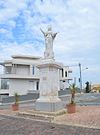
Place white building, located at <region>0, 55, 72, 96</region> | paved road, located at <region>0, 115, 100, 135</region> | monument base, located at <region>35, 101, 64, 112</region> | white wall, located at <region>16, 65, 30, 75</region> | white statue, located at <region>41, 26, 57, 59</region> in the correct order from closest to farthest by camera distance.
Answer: paved road, located at <region>0, 115, 100, 135</region> < monument base, located at <region>35, 101, 64, 112</region> < white statue, located at <region>41, 26, 57, 59</region> < white building, located at <region>0, 55, 72, 96</region> < white wall, located at <region>16, 65, 30, 75</region>

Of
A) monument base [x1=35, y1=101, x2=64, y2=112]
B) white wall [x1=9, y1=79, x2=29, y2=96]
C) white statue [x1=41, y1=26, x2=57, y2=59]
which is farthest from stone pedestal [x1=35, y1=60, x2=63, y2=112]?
white wall [x1=9, y1=79, x2=29, y2=96]

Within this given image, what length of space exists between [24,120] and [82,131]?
4.41m

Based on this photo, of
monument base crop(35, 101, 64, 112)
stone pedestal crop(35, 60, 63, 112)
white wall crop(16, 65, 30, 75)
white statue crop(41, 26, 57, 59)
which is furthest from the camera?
white wall crop(16, 65, 30, 75)

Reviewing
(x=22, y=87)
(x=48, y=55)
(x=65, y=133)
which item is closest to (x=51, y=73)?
(x=48, y=55)

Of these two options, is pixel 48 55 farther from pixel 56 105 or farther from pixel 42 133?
pixel 42 133

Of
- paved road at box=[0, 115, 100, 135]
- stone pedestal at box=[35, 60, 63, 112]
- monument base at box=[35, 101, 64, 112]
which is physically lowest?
paved road at box=[0, 115, 100, 135]

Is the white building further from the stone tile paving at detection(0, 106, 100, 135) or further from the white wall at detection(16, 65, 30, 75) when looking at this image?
the stone tile paving at detection(0, 106, 100, 135)

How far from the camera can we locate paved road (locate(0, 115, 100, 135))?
11008 mm

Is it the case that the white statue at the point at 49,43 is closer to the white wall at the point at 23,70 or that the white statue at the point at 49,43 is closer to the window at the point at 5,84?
the white wall at the point at 23,70

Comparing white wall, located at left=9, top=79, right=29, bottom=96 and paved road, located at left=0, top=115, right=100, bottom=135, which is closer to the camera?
paved road, located at left=0, top=115, right=100, bottom=135

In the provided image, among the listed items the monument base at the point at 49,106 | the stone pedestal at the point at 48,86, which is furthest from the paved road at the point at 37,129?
the stone pedestal at the point at 48,86

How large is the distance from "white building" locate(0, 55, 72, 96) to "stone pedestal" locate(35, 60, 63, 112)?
1411 inches

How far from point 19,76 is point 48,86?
121 ft

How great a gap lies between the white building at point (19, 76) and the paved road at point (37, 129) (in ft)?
131
